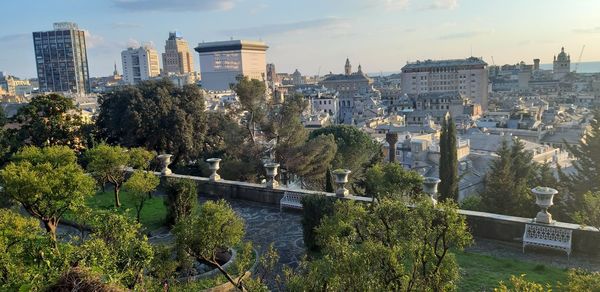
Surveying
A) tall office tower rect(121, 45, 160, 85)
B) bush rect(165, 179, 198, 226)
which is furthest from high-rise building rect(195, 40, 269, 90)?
bush rect(165, 179, 198, 226)

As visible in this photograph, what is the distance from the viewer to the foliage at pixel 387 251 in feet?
18.2

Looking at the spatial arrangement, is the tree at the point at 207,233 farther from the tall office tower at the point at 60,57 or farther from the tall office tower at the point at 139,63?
the tall office tower at the point at 139,63

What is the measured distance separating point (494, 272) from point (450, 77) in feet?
414

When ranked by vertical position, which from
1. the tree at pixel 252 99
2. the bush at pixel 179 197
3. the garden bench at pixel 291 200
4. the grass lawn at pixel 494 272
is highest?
the tree at pixel 252 99

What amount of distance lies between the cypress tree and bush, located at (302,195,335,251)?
9161mm

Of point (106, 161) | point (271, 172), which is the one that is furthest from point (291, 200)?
point (106, 161)

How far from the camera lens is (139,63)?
187500mm

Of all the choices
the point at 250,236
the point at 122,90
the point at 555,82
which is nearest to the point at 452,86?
the point at 555,82

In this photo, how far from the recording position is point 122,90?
24516 mm

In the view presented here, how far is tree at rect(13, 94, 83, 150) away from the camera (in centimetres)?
2220

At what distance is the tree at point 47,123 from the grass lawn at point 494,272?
18550mm

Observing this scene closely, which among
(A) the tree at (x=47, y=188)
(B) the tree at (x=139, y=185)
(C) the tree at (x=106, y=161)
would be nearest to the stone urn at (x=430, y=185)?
(B) the tree at (x=139, y=185)

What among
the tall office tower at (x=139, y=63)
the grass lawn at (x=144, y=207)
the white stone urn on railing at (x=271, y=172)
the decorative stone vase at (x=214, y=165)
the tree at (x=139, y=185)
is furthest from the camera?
the tall office tower at (x=139, y=63)

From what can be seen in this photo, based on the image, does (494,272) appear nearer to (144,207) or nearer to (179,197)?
(179,197)
